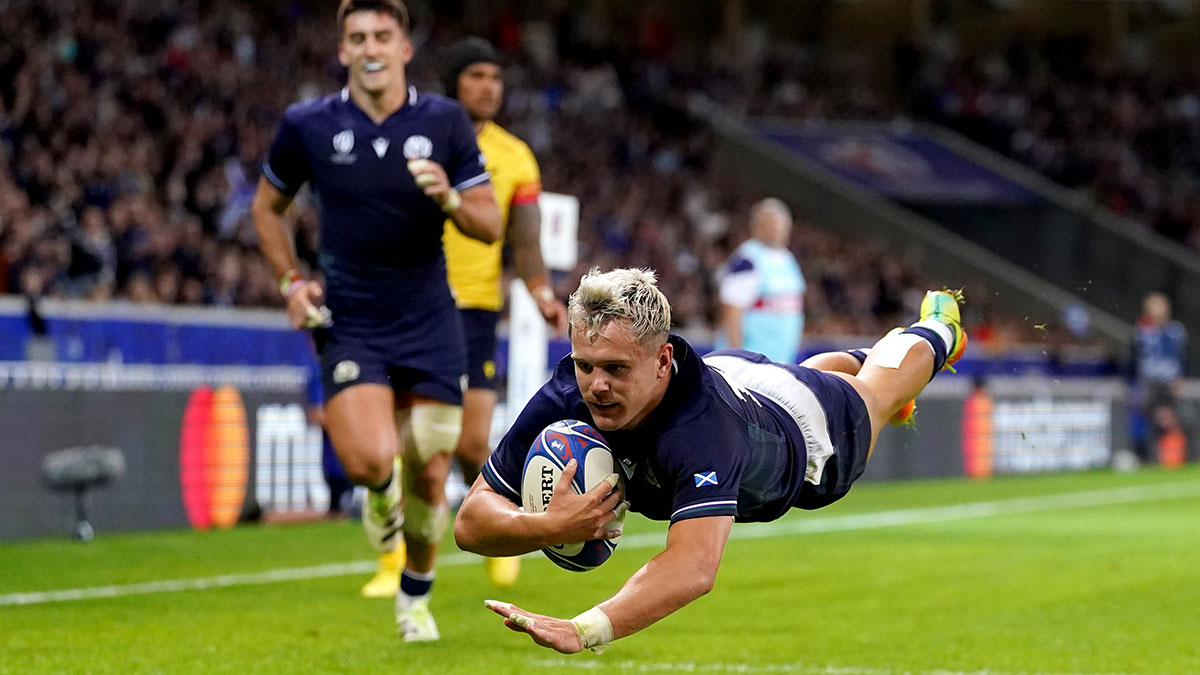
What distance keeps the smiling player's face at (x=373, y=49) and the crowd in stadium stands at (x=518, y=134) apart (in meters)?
8.57

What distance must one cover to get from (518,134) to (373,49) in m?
20.4

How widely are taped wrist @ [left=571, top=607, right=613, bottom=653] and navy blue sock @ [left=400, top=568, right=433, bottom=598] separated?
2893 mm

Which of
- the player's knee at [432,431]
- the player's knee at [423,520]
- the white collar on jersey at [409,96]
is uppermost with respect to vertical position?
the white collar on jersey at [409,96]

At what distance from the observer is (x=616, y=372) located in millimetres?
4684

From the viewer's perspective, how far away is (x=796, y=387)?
18.6ft

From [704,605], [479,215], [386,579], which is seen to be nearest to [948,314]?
[479,215]

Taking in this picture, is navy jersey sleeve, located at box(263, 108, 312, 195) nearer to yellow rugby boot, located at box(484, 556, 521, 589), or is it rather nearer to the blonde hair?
yellow rugby boot, located at box(484, 556, 521, 589)

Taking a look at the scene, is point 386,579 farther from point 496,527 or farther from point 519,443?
point 496,527

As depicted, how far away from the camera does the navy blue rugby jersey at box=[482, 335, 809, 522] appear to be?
4746mm

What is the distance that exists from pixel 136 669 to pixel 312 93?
59.1 ft

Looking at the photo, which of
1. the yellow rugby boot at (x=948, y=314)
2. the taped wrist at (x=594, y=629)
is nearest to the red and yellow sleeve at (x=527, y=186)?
the yellow rugby boot at (x=948, y=314)

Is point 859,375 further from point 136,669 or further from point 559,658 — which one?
point 136,669

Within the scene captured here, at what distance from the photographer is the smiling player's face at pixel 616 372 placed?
4645mm

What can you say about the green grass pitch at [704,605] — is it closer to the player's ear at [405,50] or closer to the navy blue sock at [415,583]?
the navy blue sock at [415,583]
